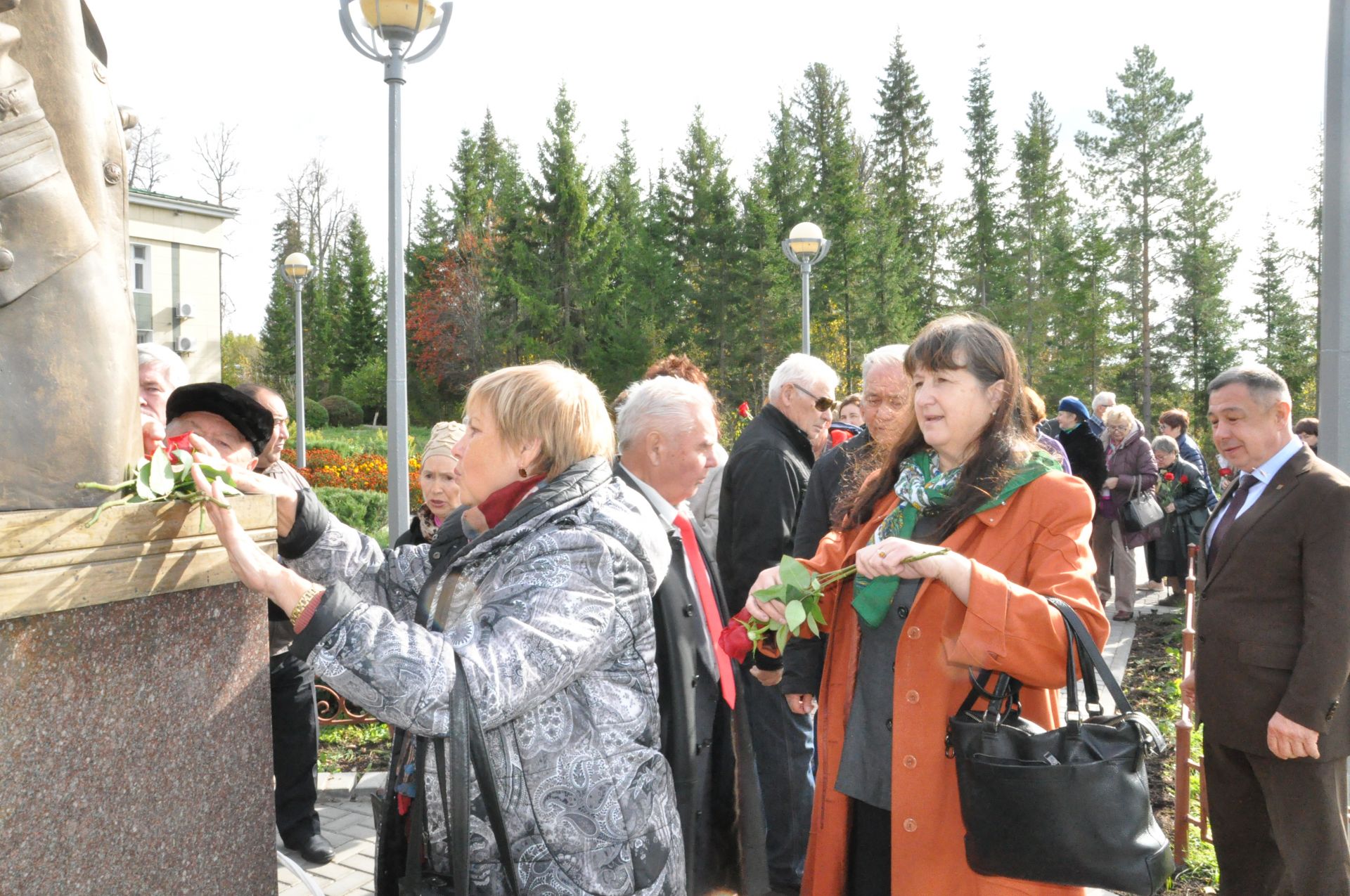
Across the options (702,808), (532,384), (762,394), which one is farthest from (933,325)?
(762,394)

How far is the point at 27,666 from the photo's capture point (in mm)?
1681

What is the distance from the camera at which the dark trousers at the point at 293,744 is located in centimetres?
434

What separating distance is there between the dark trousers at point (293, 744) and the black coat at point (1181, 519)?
27.7 feet

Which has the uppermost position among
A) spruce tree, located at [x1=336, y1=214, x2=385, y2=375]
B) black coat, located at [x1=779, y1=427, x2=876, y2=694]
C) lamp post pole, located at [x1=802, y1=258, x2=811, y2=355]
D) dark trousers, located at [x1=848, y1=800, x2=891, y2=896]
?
spruce tree, located at [x1=336, y1=214, x2=385, y2=375]

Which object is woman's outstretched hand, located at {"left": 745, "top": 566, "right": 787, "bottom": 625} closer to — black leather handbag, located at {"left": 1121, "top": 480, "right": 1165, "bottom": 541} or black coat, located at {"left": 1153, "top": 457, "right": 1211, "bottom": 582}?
black leather handbag, located at {"left": 1121, "top": 480, "right": 1165, "bottom": 541}

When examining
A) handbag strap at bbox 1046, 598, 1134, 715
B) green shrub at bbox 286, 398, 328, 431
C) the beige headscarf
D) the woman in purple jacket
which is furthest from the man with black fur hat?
green shrub at bbox 286, 398, 328, 431

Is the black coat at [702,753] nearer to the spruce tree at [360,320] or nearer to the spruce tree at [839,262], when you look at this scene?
the spruce tree at [839,262]

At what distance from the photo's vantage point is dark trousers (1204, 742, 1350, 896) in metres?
3.21

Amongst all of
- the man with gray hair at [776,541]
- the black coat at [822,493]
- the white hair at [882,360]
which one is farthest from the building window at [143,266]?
the black coat at [822,493]

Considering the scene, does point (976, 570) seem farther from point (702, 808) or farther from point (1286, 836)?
point (1286, 836)

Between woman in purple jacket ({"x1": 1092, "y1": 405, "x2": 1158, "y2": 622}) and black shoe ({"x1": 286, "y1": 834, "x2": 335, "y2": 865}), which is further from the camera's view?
woman in purple jacket ({"x1": 1092, "y1": 405, "x2": 1158, "y2": 622})

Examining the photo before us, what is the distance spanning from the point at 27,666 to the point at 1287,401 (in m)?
3.67

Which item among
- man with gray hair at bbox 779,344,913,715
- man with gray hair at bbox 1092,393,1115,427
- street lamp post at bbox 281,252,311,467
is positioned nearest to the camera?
man with gray hair at bbox 779,344,913,715

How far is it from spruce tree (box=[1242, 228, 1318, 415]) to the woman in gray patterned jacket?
130ft
